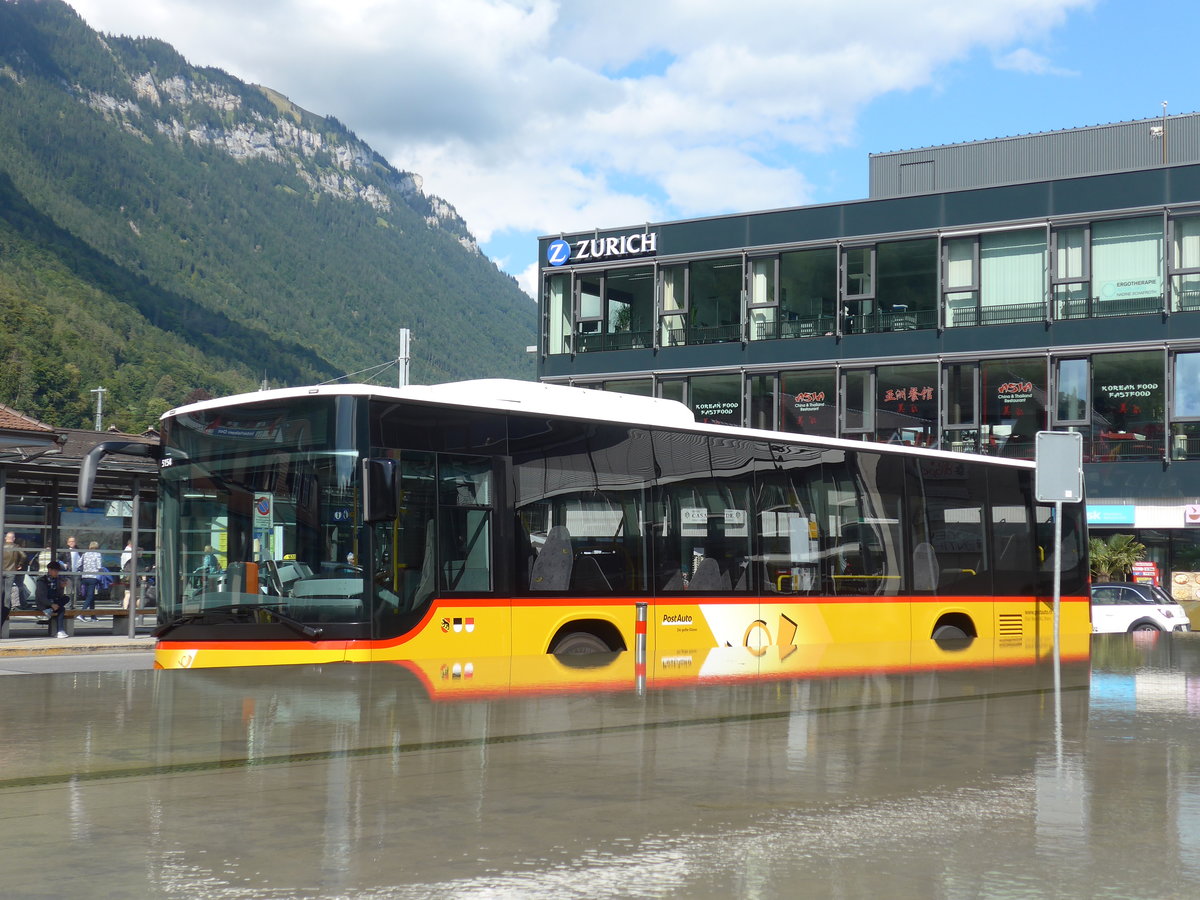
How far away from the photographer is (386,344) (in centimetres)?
19338

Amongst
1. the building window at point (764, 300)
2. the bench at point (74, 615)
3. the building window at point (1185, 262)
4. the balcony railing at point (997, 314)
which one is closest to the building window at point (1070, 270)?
the balcony railing at point (997, 314)

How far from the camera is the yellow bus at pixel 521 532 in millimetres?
12008

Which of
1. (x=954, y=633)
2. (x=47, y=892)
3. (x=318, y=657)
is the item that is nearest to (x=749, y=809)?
(x=47, y=892)

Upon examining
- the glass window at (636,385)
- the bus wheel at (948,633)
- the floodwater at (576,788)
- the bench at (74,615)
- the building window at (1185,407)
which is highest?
the glass window at (636,385)

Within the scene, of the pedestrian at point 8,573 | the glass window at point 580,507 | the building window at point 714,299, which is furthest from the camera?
the building window at point 714,299

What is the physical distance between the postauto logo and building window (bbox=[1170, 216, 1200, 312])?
15299mm

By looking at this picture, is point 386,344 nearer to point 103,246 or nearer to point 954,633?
point 103,246

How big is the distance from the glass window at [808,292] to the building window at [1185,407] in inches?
379

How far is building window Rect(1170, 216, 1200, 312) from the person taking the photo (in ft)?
118

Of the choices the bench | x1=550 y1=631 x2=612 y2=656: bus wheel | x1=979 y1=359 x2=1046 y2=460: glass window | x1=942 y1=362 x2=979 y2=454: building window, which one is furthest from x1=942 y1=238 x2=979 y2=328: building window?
x1=550 y1=631 x2=612 y2=656: bus wheel

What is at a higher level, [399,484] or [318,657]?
[399,484]

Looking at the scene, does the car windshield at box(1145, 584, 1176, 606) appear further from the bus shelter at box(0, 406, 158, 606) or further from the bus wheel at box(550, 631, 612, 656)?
the bus shelter at box(0, 406, 158, 606)

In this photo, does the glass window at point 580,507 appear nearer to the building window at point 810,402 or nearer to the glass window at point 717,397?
the building window at point 810,402

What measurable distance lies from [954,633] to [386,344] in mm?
179215
